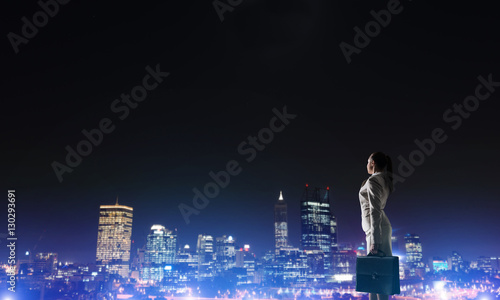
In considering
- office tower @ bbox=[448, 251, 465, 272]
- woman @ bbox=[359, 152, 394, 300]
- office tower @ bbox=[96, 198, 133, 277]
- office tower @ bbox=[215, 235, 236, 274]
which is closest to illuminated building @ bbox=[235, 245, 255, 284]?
office tower @ bbox=[215, 235, 236, 274]

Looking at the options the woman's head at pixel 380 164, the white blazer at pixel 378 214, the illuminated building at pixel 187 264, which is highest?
the woman's head at pixel 380 164

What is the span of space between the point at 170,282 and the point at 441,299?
5532 cm

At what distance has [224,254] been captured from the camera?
125188 mm

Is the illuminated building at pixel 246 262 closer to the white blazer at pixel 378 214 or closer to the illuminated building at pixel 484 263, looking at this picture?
the illuminated building at pixel 484 263

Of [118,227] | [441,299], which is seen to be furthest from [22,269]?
[441,299]

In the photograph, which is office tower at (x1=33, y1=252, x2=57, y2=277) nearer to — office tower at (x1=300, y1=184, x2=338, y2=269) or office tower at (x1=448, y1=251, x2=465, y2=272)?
office tower at (x1=300, y1=184, x2=338, y2=269)

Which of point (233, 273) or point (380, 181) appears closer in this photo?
point (380, 181)

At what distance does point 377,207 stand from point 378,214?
0.06 meters

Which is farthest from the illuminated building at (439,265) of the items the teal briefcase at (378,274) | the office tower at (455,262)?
the teal briefcase at (378,274)

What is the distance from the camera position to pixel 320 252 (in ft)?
298

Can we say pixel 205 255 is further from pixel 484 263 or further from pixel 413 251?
pixel 484 263

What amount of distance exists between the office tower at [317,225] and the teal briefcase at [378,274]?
91.6 m

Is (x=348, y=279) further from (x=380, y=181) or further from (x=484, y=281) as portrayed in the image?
(x=380, y=181)

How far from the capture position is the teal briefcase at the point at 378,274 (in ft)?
10.1
